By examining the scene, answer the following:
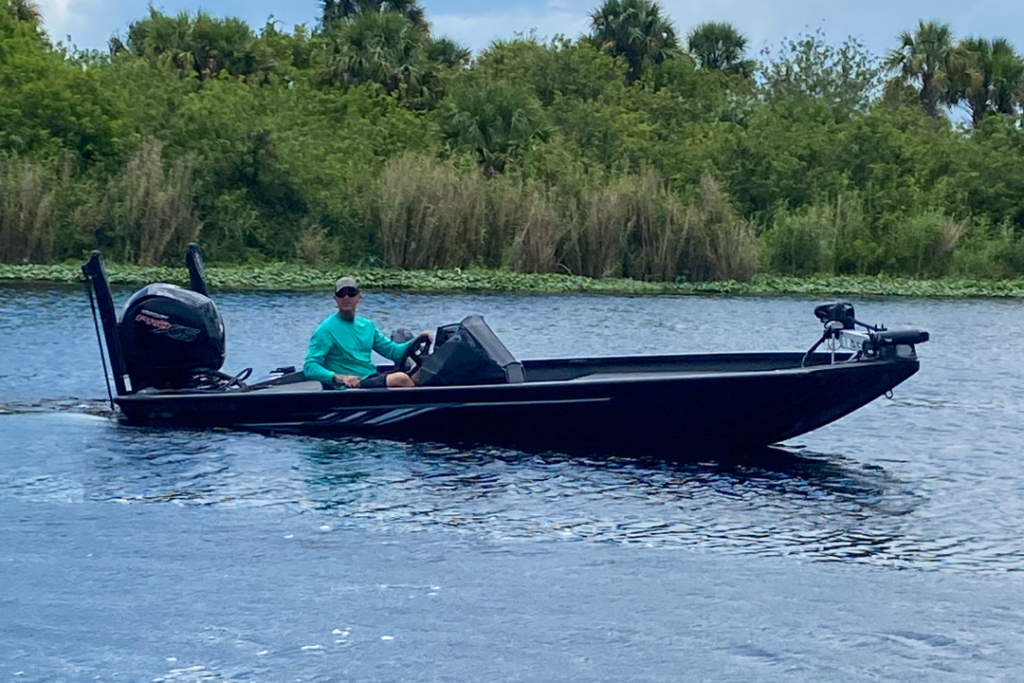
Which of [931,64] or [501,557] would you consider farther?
[931,64]

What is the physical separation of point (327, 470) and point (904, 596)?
18.1 ft

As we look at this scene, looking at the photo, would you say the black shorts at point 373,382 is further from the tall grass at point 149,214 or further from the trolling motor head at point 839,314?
the tall grass at point 149,214

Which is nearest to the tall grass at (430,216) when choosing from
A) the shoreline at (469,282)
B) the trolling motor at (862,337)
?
the shoreline at (469,282)

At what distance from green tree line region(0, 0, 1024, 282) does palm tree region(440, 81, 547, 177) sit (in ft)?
0.23

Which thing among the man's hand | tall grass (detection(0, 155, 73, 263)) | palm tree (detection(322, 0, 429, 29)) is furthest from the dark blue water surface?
palm tree (detection(322, 0, 429, 29))

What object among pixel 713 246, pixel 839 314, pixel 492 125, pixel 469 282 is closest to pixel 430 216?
pixel 469 282

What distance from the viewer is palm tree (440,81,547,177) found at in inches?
1775

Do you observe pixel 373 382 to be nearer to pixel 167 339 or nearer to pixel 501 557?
pixel 167 339

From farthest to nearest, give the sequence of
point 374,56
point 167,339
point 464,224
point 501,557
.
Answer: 1. point 374,56
2. point 464,224
3. point 167,339
4. point 501,557

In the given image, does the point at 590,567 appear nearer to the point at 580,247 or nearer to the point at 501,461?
the point at 501,461

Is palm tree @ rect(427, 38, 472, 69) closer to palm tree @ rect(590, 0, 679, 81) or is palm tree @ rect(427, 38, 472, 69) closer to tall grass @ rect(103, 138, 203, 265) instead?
palm tree @ rect(590, 0, 679, 81)

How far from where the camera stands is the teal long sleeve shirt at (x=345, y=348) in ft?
49.1

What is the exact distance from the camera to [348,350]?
1509cm

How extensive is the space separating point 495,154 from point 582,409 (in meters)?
31.3
